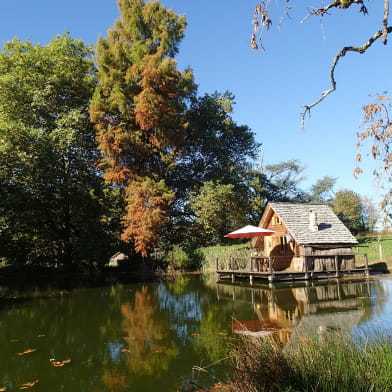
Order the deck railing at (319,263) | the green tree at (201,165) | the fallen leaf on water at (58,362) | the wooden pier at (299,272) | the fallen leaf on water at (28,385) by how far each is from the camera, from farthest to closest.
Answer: the green tree at (201,165) < the deck railing at (319,263) < the wooden pier at (299,272) < the fallen leaf on water at (58,362) < the fallen leaf on water at (28,385)

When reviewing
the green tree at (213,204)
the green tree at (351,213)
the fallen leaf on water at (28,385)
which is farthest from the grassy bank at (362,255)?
the fallen leaf on water at (28,385)

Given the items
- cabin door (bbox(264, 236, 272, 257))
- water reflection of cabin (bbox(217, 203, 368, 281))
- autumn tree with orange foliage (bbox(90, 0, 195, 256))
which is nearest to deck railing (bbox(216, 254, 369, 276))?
water reflection of cabin (bbox(217, 203, 368, 281))

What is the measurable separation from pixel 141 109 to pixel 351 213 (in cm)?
2843

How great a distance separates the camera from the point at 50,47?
1062 inches

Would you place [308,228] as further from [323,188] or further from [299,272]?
[323,188]

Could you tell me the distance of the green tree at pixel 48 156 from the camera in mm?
24484

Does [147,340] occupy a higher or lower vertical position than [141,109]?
lower

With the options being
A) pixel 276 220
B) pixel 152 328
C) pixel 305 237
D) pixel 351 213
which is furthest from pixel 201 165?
pixel 152 328

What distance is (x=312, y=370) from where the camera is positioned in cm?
373

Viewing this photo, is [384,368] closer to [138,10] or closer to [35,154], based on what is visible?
[35,154]

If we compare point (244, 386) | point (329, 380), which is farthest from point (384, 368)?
point (244, 386)

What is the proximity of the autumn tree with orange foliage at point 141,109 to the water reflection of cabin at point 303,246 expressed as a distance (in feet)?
23.6

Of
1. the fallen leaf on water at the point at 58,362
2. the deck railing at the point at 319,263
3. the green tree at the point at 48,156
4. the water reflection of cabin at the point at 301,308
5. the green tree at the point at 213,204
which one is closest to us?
the fallen leaf on water at the point at 58,362

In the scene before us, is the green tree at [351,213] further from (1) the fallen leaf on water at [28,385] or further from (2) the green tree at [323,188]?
(1) the fallen leaf on water at [28,385]
